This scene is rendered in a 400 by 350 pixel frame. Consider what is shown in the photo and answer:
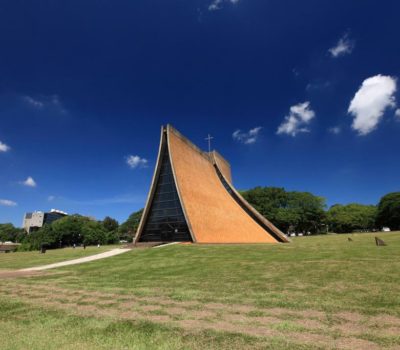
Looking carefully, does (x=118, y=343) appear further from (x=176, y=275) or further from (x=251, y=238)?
(x=251, y=238)

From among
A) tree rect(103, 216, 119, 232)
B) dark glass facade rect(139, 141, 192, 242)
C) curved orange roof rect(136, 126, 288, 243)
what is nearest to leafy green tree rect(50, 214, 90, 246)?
tree rect(103, 216, 119, 232)

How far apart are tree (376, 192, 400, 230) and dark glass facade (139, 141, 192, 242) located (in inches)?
2143

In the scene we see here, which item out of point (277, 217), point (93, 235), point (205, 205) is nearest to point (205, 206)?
point (205, 205)

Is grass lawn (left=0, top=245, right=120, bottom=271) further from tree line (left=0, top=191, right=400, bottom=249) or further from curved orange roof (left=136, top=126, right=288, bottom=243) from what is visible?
tree line (left=0, top=191, right=400, bottom=249)

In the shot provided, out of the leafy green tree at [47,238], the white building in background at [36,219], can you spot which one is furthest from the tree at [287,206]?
the white building in background at [36,219]

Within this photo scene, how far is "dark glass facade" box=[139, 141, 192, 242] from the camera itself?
23000 mm

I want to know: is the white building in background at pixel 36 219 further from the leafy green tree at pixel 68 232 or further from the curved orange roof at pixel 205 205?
the curved orange roof at pixel 205 205

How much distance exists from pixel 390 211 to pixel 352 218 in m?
10.3

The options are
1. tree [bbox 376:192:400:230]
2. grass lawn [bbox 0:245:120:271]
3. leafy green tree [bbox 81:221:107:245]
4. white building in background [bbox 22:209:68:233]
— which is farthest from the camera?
white building in background [bbox 22:209:68:233]

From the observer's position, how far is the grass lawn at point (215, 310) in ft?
13.6

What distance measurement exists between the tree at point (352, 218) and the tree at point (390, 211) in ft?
16.3

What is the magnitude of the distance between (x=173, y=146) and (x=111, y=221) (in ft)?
218

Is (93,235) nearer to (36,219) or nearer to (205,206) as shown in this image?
(205,206)

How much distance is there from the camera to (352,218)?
66.0 m
